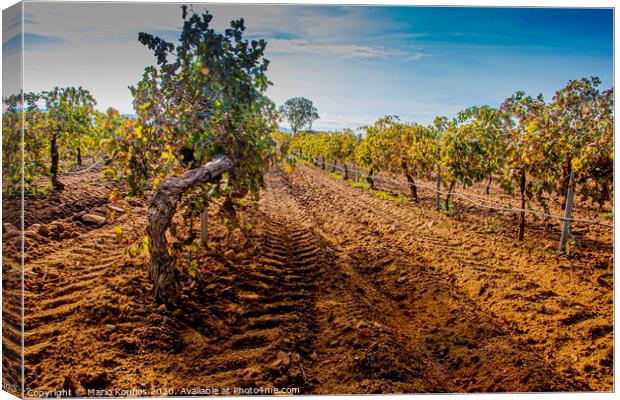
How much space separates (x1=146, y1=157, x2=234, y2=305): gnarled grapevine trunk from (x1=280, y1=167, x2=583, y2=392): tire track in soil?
86.8 inches

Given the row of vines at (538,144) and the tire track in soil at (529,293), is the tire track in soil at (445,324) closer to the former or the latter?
the tire track in soil at (529,293)

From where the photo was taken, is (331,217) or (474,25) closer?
(474,25)

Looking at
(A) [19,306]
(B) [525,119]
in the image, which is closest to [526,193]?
(B) [525,119]

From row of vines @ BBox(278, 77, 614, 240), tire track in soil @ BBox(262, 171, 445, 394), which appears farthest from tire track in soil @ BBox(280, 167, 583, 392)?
row of vines @ BBox(278, 77, 614, 240)

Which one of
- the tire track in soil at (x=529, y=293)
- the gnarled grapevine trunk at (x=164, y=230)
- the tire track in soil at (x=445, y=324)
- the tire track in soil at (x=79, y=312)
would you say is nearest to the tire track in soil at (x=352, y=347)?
the tire track in soil at (x=445, y=324)

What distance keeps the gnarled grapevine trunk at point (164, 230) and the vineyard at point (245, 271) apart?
0.02m

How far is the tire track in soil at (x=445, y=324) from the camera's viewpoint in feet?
9.39

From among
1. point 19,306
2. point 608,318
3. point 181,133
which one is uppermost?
point 181,133

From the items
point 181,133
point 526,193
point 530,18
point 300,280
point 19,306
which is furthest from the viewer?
point 526,193

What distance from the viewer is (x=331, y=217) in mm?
8539

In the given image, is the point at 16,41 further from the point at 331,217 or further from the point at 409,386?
the point at 331,217

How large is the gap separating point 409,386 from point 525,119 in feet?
17.5

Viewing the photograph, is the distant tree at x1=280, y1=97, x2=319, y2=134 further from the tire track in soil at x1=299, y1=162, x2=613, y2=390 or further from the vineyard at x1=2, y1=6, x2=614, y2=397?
the tire track in soil at x1=299, y1=162, x2=613, y2=390

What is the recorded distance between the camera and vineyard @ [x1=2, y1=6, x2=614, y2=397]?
2736mm
